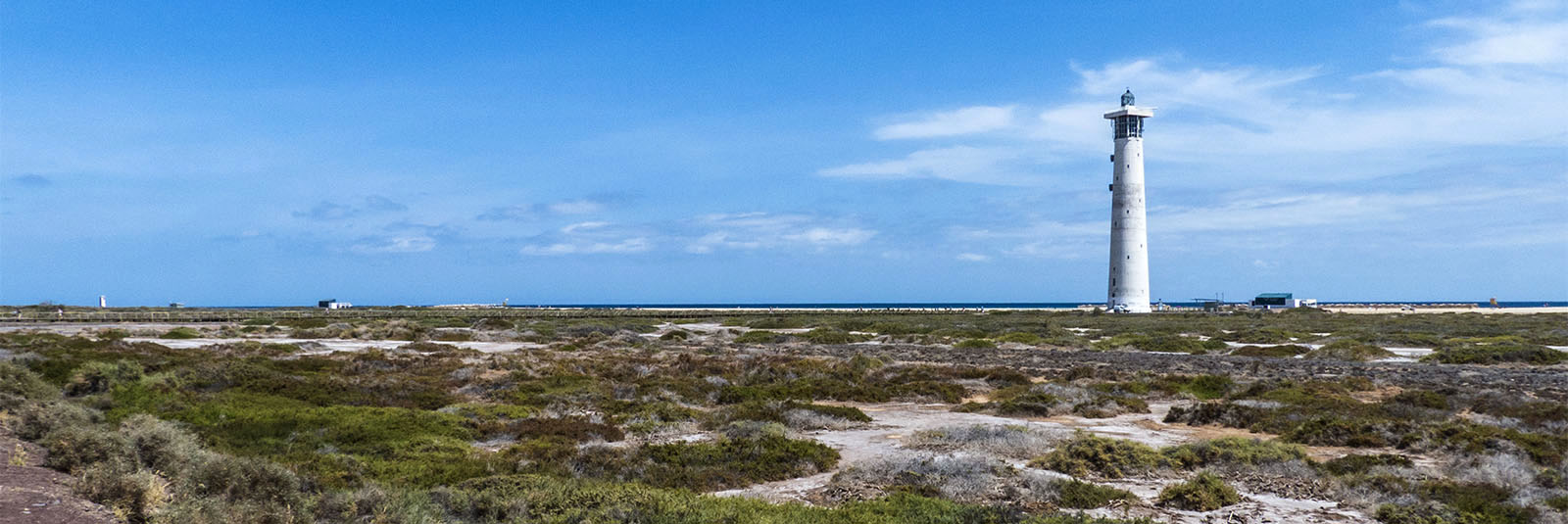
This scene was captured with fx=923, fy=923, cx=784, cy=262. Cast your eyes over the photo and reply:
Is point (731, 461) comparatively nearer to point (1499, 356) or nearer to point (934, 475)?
point (934, 475)

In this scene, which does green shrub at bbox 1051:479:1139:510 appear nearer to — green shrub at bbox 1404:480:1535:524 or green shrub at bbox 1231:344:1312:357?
green shrub at bbox 1404:480:1535:524

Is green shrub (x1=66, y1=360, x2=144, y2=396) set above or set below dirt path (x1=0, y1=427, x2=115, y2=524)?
above

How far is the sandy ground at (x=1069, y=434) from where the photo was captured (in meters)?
12.0

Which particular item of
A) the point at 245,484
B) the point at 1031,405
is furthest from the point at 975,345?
the point at 245,484

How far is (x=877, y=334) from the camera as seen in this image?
6103 centimetres

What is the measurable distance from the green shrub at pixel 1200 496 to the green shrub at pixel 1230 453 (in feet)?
7.29

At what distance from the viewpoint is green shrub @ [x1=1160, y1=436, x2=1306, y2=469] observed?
1481cm

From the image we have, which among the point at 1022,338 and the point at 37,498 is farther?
the point at 1022,338

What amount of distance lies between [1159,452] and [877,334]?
45279mm

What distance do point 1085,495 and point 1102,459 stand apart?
2.46 metres

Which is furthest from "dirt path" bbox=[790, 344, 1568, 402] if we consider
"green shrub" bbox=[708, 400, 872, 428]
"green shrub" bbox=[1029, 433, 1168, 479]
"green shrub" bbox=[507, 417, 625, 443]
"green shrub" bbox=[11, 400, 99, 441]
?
"green shrub" bbox=[11, 400, 99, 441]

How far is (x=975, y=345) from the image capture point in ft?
166

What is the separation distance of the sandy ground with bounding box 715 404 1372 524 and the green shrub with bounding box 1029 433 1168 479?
386mm

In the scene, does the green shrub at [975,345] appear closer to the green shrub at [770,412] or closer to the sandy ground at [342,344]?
the sandy ground at [342,344]
